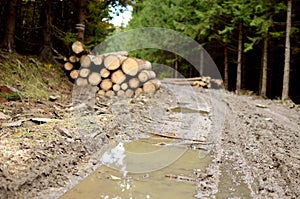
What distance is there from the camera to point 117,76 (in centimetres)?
934

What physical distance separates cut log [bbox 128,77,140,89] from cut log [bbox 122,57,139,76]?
0.74 feet

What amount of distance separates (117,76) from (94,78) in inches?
29.3

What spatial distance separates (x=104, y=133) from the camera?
4.79 m

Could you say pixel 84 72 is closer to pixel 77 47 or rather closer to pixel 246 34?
pixel 77 47

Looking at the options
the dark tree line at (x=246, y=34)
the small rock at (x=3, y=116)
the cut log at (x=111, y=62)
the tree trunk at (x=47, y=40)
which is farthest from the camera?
the dark tree line at (x=246, y=34)

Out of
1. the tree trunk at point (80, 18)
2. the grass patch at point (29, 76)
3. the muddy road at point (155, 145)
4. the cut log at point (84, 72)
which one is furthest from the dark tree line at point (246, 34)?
the muddy road at point (155, 145)

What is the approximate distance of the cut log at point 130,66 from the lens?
30.6ft

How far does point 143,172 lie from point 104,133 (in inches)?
58.4

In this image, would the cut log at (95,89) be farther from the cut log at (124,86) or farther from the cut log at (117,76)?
the cut log at (124,86)

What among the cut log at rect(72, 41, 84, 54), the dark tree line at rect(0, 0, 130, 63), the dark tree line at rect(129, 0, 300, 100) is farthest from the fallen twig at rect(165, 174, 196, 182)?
the dark tree line at rect(129, 0, 300, 100)

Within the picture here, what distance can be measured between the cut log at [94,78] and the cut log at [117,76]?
449 mm

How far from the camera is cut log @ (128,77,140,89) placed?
9.62 m

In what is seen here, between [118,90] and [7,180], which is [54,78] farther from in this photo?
[7,180]

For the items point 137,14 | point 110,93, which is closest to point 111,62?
point 110,93
